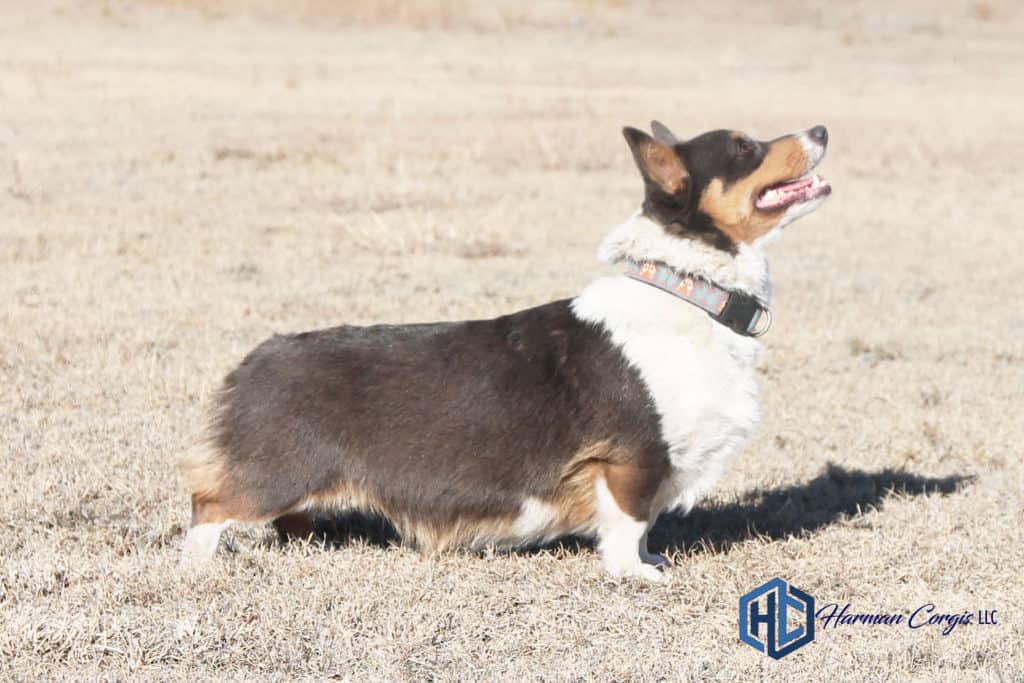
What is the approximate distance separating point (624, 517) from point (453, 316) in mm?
4626

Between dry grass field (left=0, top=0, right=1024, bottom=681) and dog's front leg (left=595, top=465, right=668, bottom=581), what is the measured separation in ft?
0.27

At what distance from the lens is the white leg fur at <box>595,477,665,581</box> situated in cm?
502

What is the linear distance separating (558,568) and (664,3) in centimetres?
4499

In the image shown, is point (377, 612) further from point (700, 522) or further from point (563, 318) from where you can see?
point (700, 522)

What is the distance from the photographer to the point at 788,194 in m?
5.15

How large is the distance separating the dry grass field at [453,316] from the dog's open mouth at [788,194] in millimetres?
1429

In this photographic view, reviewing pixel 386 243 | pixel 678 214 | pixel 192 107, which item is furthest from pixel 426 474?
pixel 192 107

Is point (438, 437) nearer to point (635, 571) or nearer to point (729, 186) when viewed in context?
point (635, 571)

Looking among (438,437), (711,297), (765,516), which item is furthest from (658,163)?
(765,516)

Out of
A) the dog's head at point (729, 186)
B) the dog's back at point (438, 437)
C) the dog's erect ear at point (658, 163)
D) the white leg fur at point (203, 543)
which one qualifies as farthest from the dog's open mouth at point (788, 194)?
the white leg fur at point (203, 543)

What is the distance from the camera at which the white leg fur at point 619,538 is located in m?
5.02

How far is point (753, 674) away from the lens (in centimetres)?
437

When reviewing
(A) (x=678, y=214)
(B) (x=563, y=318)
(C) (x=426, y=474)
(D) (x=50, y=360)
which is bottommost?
(D) (x=50, y=360)

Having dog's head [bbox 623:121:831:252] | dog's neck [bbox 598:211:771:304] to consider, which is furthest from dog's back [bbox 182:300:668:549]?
dog's head [bbox 623:121:831:252]
